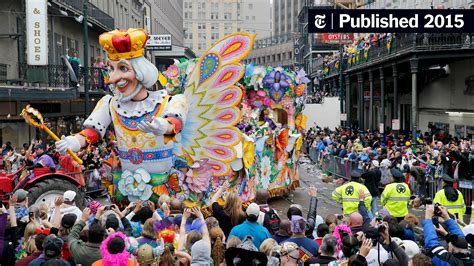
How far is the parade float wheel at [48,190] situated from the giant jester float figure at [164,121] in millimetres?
2101

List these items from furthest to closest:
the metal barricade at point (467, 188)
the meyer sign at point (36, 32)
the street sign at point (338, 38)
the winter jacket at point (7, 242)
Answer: the street sign at point (338, 38) → the meyer sign at point (36, 32) → the metal barricade at point (467, 188) → the winter jacket at point (7, 242)

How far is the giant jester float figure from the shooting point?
9969mm

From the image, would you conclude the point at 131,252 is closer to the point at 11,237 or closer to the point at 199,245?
the point at 199,245

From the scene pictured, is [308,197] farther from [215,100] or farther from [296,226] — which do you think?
[296,226]

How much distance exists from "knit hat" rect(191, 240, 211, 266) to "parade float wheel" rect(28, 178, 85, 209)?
21.0 feet

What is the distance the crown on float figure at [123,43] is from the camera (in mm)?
9805

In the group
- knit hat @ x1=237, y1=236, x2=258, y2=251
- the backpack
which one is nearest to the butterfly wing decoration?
the backpack

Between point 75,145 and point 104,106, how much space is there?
2.69ft

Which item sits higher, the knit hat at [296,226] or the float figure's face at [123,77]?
the float figure's face at [123,77]

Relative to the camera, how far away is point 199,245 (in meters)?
6.11

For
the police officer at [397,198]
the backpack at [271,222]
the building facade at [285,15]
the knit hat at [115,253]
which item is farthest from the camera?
the building facade at [285,15]

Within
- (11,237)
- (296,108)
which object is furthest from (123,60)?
(296,108)

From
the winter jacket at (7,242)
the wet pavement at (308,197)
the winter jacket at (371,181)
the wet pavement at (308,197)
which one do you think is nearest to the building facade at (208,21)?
the wet pavement at (308,197)

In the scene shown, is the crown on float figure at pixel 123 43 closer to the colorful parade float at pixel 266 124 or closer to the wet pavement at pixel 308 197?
the colorful parade float at pixel 266 124
